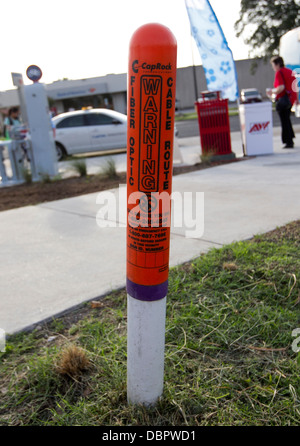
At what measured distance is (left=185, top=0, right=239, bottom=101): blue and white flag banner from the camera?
8.62m

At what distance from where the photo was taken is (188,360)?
2211mm

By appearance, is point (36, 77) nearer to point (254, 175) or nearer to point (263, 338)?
point (254, 175)

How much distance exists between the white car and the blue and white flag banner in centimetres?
495

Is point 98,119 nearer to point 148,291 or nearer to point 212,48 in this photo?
point 212,48

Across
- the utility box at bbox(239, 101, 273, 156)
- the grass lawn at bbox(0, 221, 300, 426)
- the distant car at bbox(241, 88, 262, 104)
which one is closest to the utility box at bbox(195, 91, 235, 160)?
the utility box at bbox(239, 101, 273, 156)

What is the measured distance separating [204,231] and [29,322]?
2196 millimetres

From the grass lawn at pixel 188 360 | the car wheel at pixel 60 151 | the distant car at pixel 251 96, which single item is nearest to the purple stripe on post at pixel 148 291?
the grass lawn at pixel 188 360

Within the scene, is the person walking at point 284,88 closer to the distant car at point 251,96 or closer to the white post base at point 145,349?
the white post base at point 145,349

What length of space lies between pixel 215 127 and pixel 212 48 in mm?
1675

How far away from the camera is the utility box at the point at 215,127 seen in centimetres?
916

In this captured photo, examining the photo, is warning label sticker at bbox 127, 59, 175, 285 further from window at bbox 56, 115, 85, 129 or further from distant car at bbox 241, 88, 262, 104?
distant car at bbox 241, 88, 262, 104

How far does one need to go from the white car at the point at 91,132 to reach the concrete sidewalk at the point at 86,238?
705cm

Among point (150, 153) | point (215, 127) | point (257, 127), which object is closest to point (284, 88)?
point (257, 127)

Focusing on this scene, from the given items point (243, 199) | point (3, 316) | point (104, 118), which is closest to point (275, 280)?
point (3, 316)
